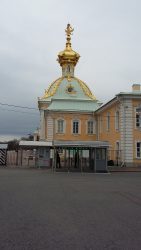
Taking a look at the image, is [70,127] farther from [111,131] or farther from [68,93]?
[111,131]

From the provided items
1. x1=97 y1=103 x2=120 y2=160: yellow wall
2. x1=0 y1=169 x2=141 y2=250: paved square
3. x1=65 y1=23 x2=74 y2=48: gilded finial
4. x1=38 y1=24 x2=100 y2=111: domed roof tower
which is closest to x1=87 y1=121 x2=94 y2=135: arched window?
x1=38 y1=24 x2=100 y2=111: domed roof tower

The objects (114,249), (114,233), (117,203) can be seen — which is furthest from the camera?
(117,203)

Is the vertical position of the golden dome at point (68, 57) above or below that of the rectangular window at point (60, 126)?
above

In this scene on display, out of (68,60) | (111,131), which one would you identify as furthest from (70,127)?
(68,60)

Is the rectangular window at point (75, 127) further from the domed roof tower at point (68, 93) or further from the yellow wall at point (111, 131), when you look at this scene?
the yellow wall at point (111, 131)

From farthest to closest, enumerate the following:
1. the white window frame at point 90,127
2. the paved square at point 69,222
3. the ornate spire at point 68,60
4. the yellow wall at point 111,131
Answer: the ornate spire at point 68,60, the white window frame at point 90,127, the yellow wall at point 111,131, the paved square at point 69,222

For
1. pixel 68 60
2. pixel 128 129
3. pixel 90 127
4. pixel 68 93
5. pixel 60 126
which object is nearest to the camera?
pixel 128 129

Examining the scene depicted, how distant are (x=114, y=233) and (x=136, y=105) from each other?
27.7m

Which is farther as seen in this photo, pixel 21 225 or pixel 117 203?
pixel 117 203

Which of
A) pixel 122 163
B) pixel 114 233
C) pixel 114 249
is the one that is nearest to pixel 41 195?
pixel 114 233

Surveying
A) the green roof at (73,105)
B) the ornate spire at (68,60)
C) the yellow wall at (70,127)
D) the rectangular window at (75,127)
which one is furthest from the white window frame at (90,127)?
the ornate spire at (68,60)

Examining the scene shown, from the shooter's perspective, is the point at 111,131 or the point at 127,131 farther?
the point at 111,131

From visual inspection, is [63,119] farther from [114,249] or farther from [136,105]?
[114,249]

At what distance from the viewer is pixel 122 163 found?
33688mm
